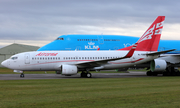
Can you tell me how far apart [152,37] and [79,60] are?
31.7 feet

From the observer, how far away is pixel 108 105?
10.1m

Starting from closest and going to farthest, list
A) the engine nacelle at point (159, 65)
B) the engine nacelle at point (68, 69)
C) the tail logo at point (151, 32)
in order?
the engine nacelle at point (68, 69)
the tail logo at point (151, 32)
the engine nacelle at point (159, 65)

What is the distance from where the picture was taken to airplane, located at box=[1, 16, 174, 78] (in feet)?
98.1

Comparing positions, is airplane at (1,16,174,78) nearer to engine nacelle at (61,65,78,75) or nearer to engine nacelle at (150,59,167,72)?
engine nacelle at (61,65,78,75)

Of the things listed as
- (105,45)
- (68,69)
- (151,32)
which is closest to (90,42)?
(105,45)

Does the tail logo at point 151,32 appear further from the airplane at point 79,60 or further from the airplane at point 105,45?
the airplane at point 105,45

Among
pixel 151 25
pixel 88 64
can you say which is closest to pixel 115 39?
pixel 151 25

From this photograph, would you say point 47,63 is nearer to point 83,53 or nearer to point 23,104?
point 83,53

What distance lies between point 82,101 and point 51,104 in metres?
1.42

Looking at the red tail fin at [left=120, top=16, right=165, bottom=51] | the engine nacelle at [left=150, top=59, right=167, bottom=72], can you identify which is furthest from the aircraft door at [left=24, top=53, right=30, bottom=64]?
the engine nacelle at [left=150, top=59, right=167, bottom=72]

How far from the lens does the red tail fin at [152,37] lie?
107 feet

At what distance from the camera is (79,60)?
101 feet

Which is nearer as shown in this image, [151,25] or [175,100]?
[175,100]

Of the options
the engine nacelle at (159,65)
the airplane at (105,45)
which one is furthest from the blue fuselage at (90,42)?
the engine nacelle at (159,65)
